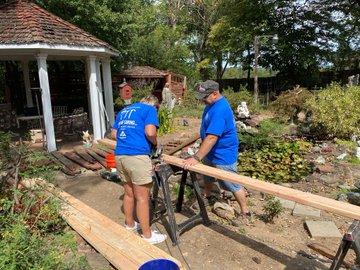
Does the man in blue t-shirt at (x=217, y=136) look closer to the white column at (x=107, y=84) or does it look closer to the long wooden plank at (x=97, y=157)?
the long wooden plank at (x=97, y=157)

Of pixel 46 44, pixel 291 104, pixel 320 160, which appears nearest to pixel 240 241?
pixel 320 160

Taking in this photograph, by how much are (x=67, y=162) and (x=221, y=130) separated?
483cm

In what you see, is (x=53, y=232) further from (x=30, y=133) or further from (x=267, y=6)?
(x=267, y=6)

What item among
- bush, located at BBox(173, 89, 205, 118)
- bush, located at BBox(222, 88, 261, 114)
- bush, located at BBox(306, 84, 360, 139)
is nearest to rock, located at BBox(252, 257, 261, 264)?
bush, located at BBox(306, 84, 360, 139)

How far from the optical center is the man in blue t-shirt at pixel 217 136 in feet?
15.4

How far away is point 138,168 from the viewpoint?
4297 mm

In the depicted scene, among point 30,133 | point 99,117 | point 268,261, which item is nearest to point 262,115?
point 99,117

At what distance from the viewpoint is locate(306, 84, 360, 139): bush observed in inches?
427

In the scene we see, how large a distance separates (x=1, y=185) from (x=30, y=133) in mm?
6168

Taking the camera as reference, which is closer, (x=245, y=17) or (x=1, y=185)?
(x=1, y=185)

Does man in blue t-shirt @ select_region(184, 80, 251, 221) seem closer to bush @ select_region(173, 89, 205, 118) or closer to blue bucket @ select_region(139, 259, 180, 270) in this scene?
blue bucket @ select_region(139, 259, 180, 270)

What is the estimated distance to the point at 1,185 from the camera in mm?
4574

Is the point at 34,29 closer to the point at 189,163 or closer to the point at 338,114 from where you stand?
the point at 189,163

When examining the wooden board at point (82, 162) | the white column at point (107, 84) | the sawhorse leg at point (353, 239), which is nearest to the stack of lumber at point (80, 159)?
the wooden board at point (82, 162)
